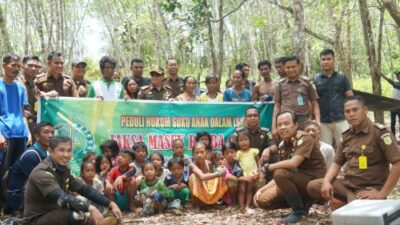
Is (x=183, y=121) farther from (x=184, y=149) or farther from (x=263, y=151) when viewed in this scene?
(x=263, y=151)

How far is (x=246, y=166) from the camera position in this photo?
5.98 m

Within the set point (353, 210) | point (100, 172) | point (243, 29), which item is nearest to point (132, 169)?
point (100, 172)

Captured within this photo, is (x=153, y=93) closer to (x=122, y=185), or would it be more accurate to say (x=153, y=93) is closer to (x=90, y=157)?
(x=90, y=157)

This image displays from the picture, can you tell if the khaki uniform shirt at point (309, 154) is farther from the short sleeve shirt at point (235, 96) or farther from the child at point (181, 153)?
the short sleeve shirt at point (235, 96)

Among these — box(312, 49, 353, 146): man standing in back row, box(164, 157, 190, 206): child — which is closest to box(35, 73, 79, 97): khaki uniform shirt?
box(164, 157, 190, 206): child

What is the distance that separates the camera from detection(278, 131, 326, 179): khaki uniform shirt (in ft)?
16.4

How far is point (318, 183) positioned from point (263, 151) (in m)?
1.28

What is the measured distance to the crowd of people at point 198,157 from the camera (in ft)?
14.3

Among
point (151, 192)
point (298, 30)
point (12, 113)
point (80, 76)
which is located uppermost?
point (298, 30)

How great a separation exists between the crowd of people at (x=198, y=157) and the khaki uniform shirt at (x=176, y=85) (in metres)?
0.02

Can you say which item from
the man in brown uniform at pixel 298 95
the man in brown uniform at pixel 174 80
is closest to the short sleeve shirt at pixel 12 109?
the man in brown uniform at pixel 174 80

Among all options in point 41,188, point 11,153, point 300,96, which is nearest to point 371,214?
point 41,188

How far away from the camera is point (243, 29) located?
108 ft

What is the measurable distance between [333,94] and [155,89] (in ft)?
7.99
